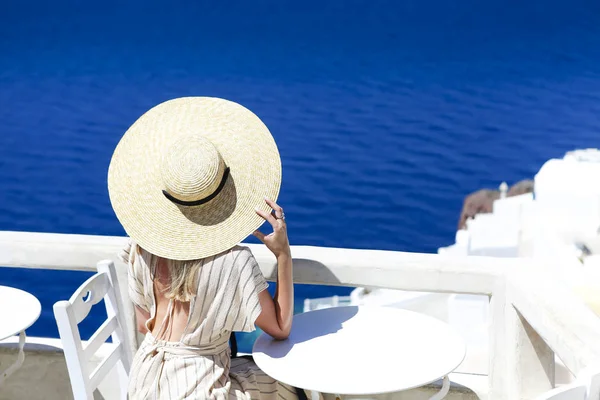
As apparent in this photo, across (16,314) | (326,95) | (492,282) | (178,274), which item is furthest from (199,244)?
(326,95)

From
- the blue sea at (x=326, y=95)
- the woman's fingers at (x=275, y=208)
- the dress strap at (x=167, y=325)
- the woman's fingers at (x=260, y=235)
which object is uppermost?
the blue sea at (x=326, y=95)

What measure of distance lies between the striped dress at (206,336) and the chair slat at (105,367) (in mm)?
178

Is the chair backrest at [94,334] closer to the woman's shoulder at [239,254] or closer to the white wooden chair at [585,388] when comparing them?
the woman's shoulder at [239,254]

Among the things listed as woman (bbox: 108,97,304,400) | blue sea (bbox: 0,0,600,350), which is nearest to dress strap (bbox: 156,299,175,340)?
woman (bbox: 108,97,304,400)

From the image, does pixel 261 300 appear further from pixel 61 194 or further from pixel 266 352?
pixel 61 194

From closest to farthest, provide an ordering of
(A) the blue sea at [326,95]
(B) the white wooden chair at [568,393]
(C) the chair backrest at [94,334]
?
(B) the white wooden chair at [568,393], (C) the chair backrest at [94,334], (A) the blue sea at [326,95]

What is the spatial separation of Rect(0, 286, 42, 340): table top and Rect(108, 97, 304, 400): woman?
46 cm

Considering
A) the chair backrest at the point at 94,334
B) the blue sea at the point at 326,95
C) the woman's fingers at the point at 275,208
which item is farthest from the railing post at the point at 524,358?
the blue sea at the point at 326,95

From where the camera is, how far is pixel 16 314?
2588 mm

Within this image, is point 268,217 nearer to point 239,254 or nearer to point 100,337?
point 239,254

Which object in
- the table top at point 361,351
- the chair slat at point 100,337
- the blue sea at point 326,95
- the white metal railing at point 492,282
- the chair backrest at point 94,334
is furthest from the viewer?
the blue sea at point 326,95

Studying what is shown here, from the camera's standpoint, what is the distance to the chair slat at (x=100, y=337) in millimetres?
2313

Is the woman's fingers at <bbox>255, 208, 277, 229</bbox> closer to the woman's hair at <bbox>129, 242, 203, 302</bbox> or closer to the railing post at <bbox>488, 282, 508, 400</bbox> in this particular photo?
the woman's hair at <bbox>129, 242, 203, 302</bbox>

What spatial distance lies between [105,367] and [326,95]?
23500 mm
